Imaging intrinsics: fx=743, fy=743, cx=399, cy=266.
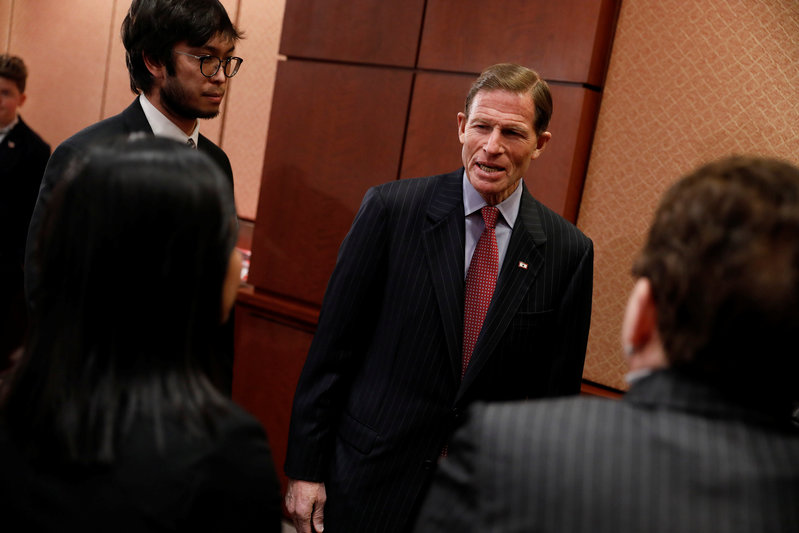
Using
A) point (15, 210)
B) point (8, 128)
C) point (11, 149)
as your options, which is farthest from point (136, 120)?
point (8, 128)

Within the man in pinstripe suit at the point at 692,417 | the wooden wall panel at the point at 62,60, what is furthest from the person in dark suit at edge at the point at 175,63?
the wooden wall panel at the point at 62,60

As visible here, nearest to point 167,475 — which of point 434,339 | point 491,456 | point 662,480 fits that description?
point 491,456

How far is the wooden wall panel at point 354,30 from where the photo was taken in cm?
313

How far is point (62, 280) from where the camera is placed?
1.00 metres

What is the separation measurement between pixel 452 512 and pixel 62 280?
1.98 ft

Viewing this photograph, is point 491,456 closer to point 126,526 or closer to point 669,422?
point 669,422

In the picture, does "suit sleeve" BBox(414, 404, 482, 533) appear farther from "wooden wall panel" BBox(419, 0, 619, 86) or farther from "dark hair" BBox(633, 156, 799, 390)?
"wooden wall panel" BBox(419, 0, 619, 86)

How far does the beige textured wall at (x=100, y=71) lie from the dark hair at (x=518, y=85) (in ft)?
8.78

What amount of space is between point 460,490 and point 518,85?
4.40ft

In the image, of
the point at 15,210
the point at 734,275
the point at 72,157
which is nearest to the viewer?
the point at 734,275

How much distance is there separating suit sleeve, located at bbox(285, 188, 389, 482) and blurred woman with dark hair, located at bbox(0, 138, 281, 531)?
0.91 meters

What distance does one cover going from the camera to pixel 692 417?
34.7 inches

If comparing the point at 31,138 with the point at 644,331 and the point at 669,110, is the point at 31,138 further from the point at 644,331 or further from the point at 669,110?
the point at 644,331

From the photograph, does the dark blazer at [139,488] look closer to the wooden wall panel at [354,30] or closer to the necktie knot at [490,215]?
the necktie knot at [490,215]
